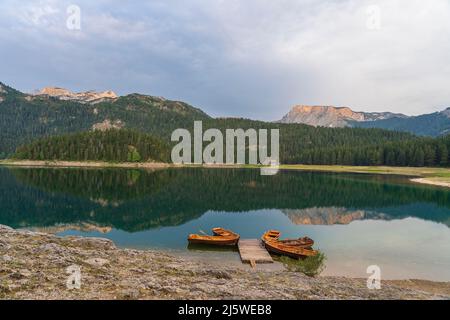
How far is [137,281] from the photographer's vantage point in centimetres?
2158

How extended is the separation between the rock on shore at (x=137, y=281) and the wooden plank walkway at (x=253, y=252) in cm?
825

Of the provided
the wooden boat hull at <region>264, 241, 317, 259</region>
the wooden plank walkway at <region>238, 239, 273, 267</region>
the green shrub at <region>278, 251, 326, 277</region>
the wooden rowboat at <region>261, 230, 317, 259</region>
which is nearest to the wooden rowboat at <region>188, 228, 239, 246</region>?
the wooden plank walkway at <region>238, 239, 273, 267</region>

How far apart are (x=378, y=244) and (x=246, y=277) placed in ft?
97.9

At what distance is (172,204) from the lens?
80938 millimetres

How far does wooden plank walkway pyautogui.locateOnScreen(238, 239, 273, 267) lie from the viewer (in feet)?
126

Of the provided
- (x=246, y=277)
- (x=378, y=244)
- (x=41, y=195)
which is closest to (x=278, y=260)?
(x=246, y=277)

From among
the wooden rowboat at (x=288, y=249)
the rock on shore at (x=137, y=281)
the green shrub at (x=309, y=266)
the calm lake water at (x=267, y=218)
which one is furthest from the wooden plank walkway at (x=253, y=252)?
the rock on shore at (x=137, y=281)

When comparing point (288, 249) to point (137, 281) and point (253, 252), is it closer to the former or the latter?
point (253, 252)

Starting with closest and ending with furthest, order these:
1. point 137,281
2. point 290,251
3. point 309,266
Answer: point 137,281 → point 309,266 → point 290,251

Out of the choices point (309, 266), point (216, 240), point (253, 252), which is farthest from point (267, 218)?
point (309, 266)

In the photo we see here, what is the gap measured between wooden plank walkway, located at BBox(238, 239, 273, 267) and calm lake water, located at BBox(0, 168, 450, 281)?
1.47 metres

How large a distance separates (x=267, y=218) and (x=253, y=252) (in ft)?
88.5

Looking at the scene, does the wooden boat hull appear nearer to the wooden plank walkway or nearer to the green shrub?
the wooden plank walkway

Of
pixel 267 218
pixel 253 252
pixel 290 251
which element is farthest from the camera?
pixel 267 218
